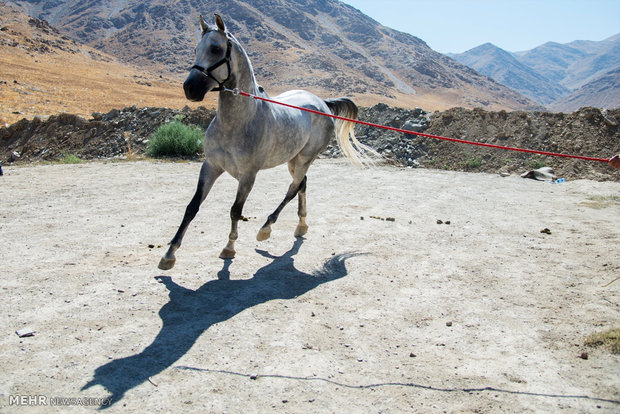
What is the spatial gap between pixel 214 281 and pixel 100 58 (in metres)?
60.7

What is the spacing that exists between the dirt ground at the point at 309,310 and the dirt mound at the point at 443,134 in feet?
18.4

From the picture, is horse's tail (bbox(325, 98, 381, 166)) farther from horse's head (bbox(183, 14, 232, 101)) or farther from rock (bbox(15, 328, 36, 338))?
rock (bbox(15, 328, 36, 338))

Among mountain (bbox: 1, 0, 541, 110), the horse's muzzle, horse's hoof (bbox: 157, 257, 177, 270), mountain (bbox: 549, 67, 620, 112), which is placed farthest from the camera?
mountain (bbox: 549, 67, 620, 112)

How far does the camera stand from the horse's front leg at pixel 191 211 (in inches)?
186

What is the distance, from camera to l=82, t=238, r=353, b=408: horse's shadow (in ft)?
10.2

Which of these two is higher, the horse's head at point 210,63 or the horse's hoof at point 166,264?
the horse's head at point 210,63

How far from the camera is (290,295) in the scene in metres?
4.55

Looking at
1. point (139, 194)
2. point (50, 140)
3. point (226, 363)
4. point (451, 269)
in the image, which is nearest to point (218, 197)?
point (139, 194)

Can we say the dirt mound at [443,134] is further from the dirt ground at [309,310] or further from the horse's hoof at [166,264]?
the horse's hoof at [166,264]

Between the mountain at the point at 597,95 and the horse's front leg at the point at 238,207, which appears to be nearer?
the horse's front leg at the point at 238,207

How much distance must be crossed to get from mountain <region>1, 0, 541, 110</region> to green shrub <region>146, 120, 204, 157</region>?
135ft

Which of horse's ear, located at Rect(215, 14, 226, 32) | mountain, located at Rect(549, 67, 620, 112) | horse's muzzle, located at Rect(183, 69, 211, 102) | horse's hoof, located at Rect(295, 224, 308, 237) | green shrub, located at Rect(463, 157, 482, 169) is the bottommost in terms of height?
horse's hoof, located at Rect(295, 224, 308, 237)

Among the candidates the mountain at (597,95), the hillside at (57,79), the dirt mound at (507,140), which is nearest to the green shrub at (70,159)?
the hillside at (57,79)

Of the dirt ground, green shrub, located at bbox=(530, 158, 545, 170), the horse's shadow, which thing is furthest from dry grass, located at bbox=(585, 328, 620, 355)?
green shrub, located at bbox=(530, 158, 545, 170)
